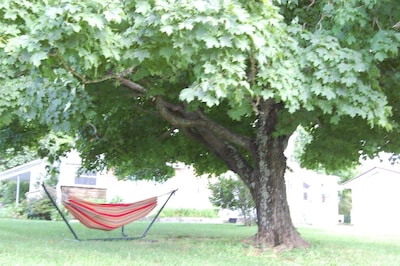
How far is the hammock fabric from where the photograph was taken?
10.3m

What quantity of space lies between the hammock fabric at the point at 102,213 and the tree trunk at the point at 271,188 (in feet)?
9.37

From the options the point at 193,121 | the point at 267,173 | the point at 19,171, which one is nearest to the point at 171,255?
the point at 193,121

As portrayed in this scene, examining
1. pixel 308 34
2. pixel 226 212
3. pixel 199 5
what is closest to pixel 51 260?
pixel 199 5

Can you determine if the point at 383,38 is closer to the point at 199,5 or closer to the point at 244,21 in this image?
the point at 244,21

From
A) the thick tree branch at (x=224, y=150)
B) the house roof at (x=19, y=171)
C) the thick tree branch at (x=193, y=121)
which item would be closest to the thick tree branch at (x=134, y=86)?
the thick tree branch at (x=193, y=121)

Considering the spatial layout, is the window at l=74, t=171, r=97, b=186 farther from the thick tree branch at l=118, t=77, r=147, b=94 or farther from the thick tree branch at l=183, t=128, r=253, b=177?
the thick tree branch at l=118, t=77, r=147, b=94

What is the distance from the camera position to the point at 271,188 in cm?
990

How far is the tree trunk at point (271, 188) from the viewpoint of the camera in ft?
32.0

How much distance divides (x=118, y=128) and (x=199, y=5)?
741cm

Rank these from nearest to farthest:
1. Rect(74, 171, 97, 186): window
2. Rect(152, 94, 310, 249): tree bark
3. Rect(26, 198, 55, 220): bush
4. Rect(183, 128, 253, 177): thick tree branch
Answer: Rect(152, 94, 310, 249): tree bark, Rect(183, 128, 253, 177): thick tree branch, Rect(26, 198, 55, 220): bush, Rect(74, 171, 97, 186): window

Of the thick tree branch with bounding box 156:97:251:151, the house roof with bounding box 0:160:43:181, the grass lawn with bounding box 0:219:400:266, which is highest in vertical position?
the house roof with bounding box 0:160:43:181

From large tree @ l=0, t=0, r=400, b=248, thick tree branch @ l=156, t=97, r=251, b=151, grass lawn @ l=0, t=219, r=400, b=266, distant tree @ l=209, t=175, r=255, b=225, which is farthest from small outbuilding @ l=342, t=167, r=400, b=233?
thick tree branch @ l=156, t=97, r=251, b=151

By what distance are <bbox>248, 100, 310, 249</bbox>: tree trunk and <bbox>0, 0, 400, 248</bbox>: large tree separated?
23 millimetres

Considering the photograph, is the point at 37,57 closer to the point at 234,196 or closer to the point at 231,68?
the point at 231,68
